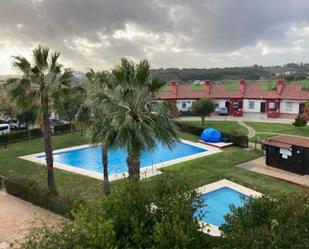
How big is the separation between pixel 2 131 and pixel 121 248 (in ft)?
104

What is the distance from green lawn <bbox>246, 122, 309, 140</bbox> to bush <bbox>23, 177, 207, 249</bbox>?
2374cm

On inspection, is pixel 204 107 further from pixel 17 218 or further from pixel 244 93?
pixel 17 218

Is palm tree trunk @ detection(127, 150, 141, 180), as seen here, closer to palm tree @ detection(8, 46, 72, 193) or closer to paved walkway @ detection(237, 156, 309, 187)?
palm tree @ detection(8, 46, 72, 193)

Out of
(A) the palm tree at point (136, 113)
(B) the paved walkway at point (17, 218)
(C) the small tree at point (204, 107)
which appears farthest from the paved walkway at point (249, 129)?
(B) the paved walkway at point (17, 218)

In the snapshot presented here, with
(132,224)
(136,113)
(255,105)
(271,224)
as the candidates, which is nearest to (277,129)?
(255,105)

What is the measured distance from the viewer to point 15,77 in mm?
14539

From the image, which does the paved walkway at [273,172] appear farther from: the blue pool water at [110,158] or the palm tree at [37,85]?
the palm tree at [37,85]

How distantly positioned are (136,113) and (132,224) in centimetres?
480

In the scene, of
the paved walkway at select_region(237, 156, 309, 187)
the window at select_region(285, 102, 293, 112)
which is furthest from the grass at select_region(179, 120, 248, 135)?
the paved walkway at select_region(237, 156, 309, 187)

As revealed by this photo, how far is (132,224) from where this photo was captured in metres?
6.48

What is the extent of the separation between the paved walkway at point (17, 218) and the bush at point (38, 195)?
255 mm

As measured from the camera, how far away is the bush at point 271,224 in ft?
18.8

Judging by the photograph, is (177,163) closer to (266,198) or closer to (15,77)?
(15,77)

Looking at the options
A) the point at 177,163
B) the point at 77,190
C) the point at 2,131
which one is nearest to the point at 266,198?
the point at 77,190
